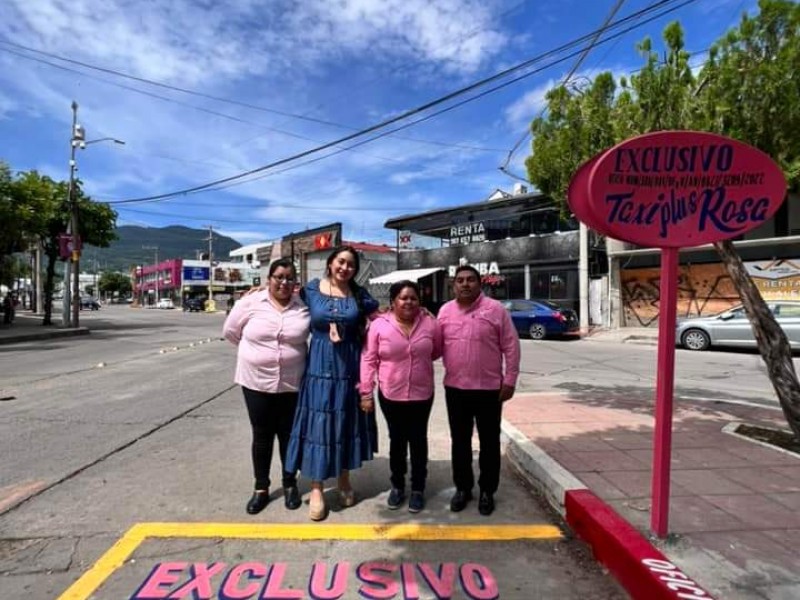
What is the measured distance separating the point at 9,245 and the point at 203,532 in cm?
2389

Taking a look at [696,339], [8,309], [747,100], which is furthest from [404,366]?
[8,309]

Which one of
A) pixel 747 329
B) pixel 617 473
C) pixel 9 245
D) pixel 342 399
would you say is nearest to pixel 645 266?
pixel 747 329

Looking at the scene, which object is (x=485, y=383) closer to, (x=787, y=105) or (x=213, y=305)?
(x=787, y=105)

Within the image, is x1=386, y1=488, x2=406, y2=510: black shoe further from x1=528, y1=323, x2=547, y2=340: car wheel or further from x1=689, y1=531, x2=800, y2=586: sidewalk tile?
x1=528, y1=323, x2=547, y2=340: car wheel

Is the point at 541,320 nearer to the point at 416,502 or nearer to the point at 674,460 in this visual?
the point at 674,460

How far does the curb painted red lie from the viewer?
2646 mm

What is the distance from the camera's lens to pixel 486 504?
12.9 ft

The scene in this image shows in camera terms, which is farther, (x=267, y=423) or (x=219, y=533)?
(x=267, y=423)

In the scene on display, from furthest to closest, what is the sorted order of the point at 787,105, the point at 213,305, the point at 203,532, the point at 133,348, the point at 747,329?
the point at 213,305
the point at 133,348
the point at 747,329
the point at 787,105
the point at 203,532

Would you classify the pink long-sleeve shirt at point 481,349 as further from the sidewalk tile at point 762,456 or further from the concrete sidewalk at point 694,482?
the sidewalk tile at point 762,456

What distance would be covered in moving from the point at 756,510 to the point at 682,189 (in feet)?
6.96

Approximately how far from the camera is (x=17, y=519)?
12.7 ft

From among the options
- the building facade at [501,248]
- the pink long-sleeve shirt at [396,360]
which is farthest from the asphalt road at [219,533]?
the building facade at [501,248]

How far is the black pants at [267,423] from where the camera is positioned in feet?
12.9
